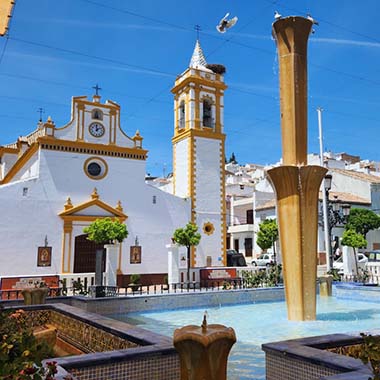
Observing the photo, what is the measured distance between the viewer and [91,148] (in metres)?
19.9

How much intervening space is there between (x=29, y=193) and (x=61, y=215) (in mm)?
1638

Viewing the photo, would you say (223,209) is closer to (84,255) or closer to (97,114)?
(84,255)

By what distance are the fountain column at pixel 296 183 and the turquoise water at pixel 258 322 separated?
0.73 m

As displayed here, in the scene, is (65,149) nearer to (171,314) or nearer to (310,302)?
(171,314)

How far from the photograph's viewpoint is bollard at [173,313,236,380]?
3.45m

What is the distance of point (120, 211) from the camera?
20.0 metres

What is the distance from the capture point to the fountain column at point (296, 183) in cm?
952

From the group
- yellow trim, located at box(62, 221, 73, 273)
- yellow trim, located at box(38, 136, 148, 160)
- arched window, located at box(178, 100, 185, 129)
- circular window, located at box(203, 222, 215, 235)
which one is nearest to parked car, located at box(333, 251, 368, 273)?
circular window, located at box(203, 222, 215, 235)

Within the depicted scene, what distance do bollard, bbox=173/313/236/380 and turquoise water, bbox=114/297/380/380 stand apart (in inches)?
95.1

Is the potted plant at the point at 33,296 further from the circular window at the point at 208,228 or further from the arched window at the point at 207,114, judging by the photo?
the arched window at the point at 207,114

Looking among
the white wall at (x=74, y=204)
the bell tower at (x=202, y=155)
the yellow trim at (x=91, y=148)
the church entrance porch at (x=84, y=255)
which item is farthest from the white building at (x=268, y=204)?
the church entrance porch at (x=84, y=255)

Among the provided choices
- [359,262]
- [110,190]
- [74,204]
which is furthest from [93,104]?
[359,262]

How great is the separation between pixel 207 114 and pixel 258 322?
15125 mm

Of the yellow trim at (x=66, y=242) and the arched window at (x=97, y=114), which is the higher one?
the arched window at (x=97, y=114)
